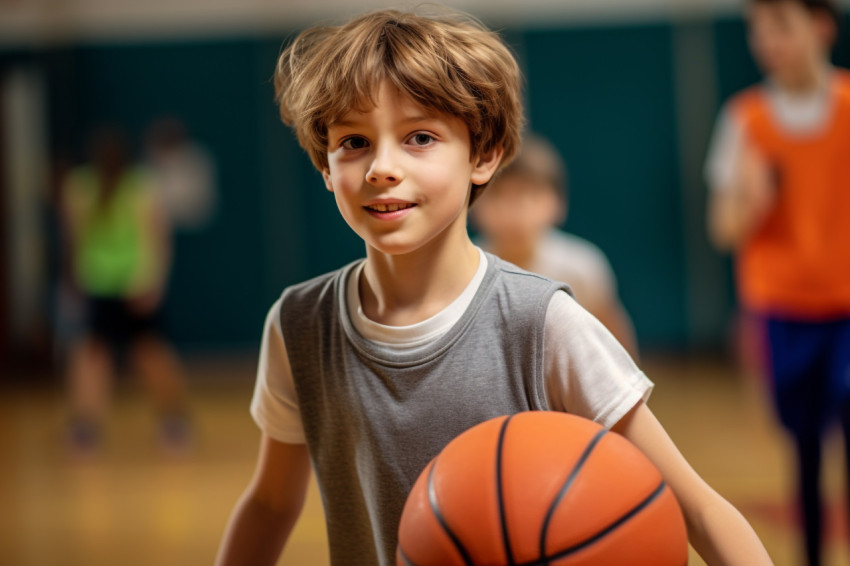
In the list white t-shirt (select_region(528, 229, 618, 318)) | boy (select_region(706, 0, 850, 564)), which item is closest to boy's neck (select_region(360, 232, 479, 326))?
white t-shirt (select_region(528, 229, 618, 318))

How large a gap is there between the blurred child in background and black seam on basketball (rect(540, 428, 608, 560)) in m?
4.32

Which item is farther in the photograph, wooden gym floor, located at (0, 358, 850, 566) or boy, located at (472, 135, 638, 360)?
wooden gym floor, located at (0, 358, 850, 566)

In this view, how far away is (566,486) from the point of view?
1.24 m

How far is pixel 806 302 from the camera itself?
9.82 feet

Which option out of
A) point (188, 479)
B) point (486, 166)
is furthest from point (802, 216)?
point (188, 479)

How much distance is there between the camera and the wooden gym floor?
3.63 m

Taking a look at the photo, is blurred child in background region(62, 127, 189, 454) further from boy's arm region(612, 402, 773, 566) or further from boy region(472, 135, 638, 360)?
boy's arm region(612, 402, 773, 566)

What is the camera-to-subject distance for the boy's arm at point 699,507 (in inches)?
51.4

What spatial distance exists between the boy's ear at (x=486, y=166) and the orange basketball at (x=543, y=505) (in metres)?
0.42

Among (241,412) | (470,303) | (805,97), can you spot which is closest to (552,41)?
(241,412)

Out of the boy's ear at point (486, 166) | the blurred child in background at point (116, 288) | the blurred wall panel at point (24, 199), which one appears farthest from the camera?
the blurred wall panel at point (24, 199)

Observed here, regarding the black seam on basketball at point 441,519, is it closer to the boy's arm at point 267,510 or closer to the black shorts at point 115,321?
the boy's arm at point 267,510

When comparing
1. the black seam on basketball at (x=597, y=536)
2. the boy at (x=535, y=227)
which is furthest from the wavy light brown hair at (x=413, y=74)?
the boy at (x=535, y=227)

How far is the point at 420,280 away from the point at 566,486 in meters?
0.42
